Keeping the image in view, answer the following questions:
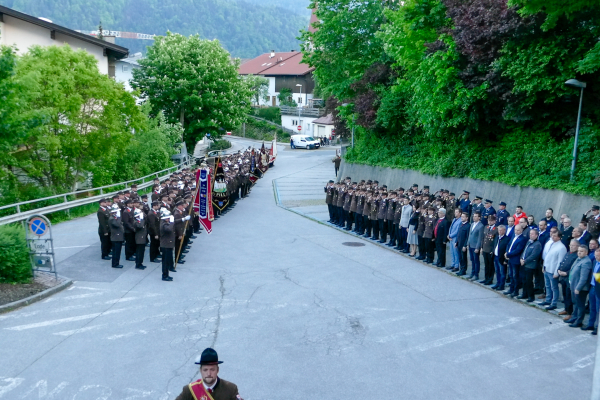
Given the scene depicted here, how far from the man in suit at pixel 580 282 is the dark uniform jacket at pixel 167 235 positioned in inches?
338

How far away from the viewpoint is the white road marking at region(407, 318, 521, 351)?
30.9 feet

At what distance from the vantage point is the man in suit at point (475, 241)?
14.0m

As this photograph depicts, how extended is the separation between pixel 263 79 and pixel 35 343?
73.3 m

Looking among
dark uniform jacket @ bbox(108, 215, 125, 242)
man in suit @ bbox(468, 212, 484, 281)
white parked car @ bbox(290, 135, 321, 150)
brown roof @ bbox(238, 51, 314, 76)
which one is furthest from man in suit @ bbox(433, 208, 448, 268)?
brown roof @ bbox(238, 51, 314, 76)

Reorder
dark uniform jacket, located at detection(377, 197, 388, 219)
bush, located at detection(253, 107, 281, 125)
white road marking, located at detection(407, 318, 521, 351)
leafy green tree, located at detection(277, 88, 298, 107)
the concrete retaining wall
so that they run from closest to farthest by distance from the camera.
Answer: white road marking, located at detection(407, 318, 521, 351) → the concrete retaining wall → dark uniform jacket, located at detection(377, 197, 388, 219) → bush, located at detection(253, 107, 281, 125) → leafy green tree, located at detection(277, 88, 298, 107)

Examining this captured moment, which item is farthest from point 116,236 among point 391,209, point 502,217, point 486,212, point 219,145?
point 219,145

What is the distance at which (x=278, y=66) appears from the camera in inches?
3391

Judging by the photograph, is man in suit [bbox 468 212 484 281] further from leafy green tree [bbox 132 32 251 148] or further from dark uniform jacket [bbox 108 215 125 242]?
leafy green tree [bbox 132 32 251 148]

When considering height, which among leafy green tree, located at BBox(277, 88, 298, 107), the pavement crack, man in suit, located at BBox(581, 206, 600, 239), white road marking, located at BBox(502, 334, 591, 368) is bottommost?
the pavement crack

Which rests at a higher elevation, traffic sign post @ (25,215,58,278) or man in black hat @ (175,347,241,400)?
man in black hat @ (175,347,241,400)

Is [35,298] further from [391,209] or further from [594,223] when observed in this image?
[594,223]

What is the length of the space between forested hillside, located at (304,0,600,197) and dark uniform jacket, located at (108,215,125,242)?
11216 mm

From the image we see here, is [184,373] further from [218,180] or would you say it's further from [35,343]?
[218,180]

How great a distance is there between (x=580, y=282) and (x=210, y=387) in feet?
26.1
